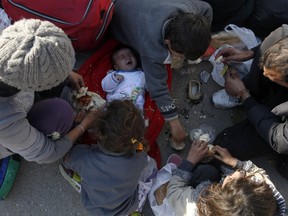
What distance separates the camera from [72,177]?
2355 mm

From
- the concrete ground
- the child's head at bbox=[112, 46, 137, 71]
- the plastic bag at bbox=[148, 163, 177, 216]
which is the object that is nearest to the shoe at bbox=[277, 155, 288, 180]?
the concrete ground

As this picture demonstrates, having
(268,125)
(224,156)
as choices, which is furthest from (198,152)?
(268,125)

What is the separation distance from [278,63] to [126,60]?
109 centimetres

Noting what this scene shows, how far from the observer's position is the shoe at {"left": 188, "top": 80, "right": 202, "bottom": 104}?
2.79 metres

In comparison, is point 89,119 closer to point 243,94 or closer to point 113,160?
point 113,160

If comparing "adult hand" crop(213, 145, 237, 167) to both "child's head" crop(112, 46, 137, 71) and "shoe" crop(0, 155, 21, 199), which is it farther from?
"shoe" crop(0, 155, 21, 199)

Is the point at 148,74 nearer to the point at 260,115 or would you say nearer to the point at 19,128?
the point at 260,115

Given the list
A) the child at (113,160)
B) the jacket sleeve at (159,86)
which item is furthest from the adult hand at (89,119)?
the jacket sleeve at (159,86)

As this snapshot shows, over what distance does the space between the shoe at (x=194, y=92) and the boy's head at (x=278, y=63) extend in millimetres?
733

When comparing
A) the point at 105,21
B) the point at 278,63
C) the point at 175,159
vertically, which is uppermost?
the point at 105,21

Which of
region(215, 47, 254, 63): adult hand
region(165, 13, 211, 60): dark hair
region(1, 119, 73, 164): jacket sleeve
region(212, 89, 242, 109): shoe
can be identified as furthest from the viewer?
region(212, 89, 242, 109): shoe

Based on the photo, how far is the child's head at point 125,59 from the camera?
105 inches

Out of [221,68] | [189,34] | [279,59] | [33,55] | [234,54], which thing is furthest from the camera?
[221,68]

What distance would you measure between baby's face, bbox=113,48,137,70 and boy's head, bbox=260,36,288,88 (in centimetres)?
96
